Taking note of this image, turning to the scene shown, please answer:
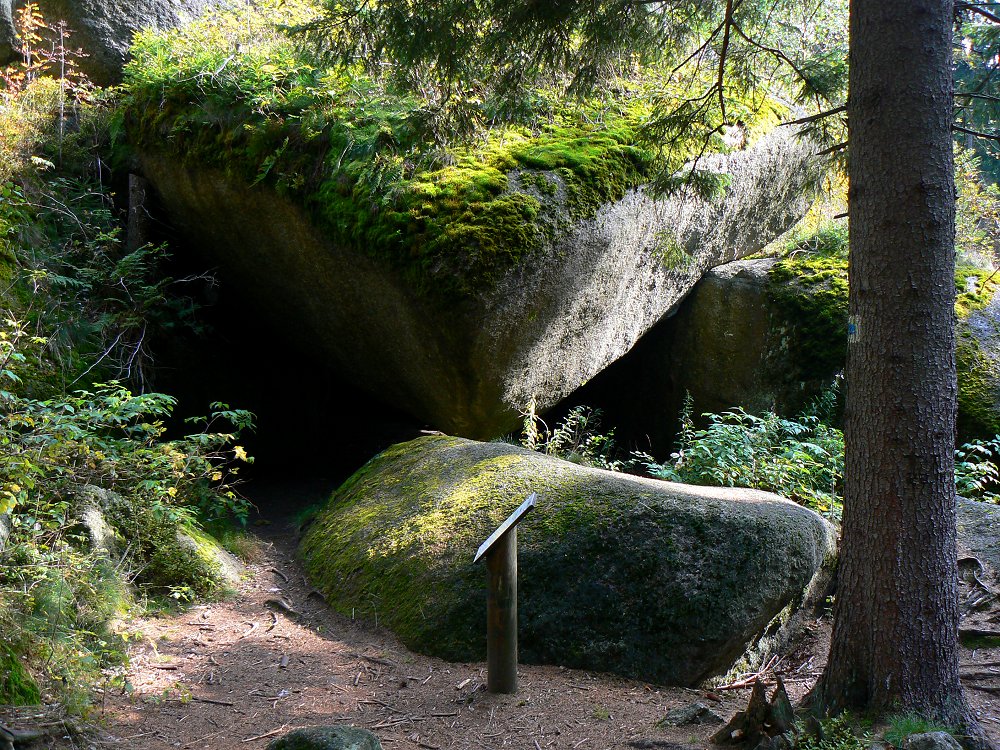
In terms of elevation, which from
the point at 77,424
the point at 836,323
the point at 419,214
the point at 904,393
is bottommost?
the point at 77,424

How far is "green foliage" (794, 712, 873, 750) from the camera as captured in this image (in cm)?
314

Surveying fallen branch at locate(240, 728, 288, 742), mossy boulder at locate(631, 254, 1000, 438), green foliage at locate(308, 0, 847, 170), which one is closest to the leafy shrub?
mossy boulder at locate(631, 254, 1000, 438)

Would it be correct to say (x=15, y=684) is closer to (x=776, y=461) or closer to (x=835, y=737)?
(x=835, y=737)

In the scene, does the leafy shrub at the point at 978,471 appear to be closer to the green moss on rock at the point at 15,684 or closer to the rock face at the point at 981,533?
the rock face at the point at 981,533

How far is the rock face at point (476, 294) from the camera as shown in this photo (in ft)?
21.1

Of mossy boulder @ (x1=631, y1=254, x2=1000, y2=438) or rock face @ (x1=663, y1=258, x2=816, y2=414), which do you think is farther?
rock face @ (x1=663, y1=258, x2=816, y2=414)

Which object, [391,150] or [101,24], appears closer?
[391,150]

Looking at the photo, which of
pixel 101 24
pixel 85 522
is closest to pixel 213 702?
pixel 85 522

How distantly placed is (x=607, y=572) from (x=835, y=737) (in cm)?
165

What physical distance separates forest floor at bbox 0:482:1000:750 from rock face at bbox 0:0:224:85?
7460mm

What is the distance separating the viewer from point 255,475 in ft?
27.5

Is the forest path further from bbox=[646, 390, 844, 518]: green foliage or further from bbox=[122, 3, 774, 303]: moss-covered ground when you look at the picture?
bbox=[122, 3, 774, 303]: moss-covered ground

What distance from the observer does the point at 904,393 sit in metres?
3.46

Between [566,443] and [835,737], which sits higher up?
[566,443]
